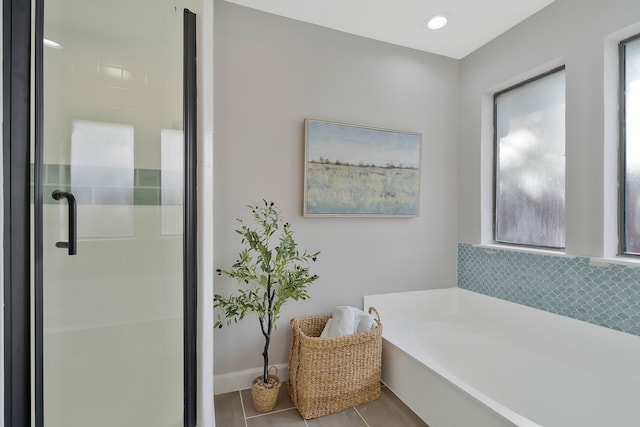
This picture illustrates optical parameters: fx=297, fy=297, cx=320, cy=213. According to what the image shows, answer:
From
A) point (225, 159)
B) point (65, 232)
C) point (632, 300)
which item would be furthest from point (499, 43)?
point (65, 232)

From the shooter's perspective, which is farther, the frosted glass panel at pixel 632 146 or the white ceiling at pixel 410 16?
the white ceiling at pixel 410 16

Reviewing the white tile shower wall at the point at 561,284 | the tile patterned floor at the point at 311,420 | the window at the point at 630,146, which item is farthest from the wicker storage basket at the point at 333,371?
the window at the point at 630,146

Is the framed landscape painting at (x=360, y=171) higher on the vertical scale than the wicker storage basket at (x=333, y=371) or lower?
higher

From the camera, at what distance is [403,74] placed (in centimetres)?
242

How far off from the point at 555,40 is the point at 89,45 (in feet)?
8.46

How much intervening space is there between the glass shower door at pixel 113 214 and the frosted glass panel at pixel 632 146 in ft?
7.95

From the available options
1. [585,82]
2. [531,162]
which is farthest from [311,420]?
[585,82]

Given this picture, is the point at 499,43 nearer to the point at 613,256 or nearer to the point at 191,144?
the point at 613,256

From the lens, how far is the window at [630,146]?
64.8 inches

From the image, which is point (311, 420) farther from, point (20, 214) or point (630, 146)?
point (630, 146)

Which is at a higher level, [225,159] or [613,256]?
[225,159]

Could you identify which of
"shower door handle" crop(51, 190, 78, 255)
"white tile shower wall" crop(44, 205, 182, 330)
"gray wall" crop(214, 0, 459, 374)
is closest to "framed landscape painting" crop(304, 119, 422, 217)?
"gray wall" crop(214, 0, 459, 374)

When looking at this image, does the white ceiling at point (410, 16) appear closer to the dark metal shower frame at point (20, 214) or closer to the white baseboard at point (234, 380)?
the dark metal shower frame at point (20, 214)

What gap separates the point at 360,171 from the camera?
2219 mm
